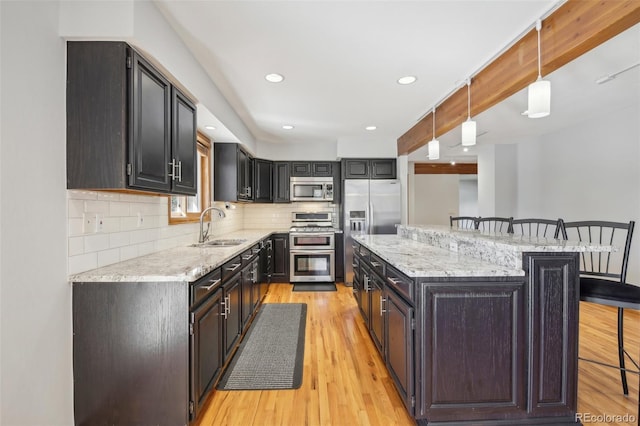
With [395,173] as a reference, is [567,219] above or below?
below

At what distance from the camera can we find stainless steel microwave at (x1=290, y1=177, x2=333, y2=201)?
5.36 m

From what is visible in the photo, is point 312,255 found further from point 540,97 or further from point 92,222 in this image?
point 540,97

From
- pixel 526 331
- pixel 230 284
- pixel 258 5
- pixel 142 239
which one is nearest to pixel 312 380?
pixel 230 284

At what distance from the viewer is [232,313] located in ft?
7.75

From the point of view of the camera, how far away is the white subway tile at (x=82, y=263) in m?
1.63

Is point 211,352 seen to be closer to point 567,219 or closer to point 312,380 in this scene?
point 312,380

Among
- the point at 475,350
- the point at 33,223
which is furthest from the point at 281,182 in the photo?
the point at 475,350

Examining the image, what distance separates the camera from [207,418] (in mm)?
1799

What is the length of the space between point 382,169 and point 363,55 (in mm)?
2994

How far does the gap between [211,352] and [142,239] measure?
39.9 inches

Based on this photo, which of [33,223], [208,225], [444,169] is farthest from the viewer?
[444,169]

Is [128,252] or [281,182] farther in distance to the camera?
[281,182]

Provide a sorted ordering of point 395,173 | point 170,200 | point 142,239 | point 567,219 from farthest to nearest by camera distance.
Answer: point 395,173 → point 567,219 → point 170,200 → point 142,239

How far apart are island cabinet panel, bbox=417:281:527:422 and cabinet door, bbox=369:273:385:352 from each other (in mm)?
652
